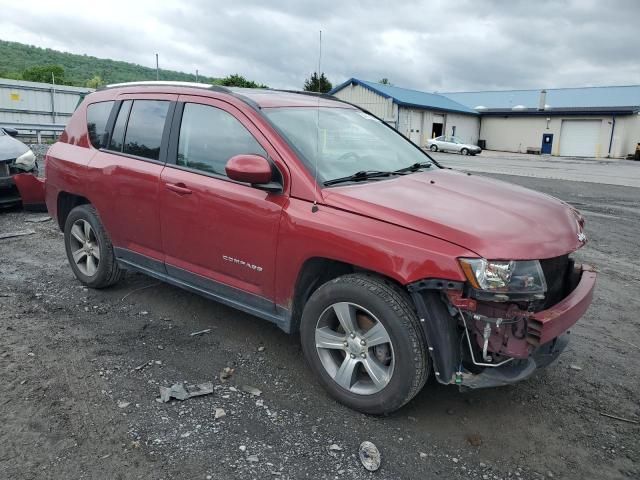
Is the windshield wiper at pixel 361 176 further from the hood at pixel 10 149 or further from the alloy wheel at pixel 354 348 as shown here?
the hood at pixel 10 149

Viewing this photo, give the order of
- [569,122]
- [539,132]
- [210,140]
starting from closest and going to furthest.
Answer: [210,140], [569,122], [539,132]

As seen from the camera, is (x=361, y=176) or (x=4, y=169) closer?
(x=361, y=176)

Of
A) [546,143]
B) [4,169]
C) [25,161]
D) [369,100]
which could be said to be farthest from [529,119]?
[4,169]

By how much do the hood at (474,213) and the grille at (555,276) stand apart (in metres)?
0.08

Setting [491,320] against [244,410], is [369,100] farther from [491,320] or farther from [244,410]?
[491,320]

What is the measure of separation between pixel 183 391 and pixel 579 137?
4962 cm

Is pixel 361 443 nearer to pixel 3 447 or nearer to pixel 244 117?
pixel 3 447

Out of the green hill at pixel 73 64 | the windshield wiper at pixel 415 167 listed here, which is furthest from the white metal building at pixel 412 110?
the windshield wiper at pixel 415 167

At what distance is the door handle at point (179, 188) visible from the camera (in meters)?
3.84

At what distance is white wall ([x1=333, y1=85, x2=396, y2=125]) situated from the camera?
1679 inches

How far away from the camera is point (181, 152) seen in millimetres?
4023

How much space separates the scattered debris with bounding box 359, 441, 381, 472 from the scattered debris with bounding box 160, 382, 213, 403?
1078 mm

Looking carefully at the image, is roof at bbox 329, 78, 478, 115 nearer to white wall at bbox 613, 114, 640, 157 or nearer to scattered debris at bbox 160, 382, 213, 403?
white wall at bbox 613, 114, 640, 157

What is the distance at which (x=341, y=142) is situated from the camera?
12.8 feet
